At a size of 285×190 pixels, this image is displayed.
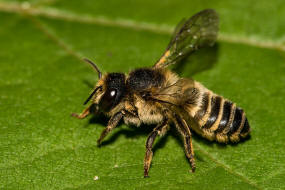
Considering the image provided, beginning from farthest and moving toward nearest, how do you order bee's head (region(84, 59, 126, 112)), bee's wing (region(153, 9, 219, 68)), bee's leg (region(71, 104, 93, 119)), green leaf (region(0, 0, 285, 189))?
bee's wing (region(153, 9, 219, 68)), bee's leg (region(71, 104, 93, 119)), bee's head (region(84, 59, 126, 112)), green leaf (region(0, 0, 285, 189))

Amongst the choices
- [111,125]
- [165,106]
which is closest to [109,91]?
[111,125]

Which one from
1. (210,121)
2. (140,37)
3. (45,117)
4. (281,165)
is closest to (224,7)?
(140,37)

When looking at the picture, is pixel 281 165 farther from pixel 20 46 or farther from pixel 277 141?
pixel 20 46

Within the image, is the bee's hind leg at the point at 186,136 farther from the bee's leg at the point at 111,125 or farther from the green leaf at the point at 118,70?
the bee's leg at the point at 111,125

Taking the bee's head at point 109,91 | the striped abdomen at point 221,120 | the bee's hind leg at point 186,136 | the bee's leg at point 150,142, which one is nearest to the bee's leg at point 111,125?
the bee's head at point 109,91

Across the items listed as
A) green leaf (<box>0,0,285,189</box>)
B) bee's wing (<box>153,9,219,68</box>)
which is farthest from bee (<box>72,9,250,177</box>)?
bee's wing (<box>153,9,219,68</box>)

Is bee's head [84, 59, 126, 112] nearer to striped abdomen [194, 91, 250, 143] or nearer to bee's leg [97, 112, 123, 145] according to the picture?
bee's leg [97, 112, 123, 145]
